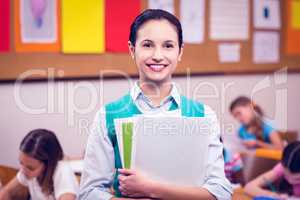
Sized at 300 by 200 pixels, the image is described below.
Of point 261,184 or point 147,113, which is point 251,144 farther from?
point 147,113

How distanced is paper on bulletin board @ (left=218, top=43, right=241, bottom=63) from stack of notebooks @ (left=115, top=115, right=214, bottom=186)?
576 millimetres

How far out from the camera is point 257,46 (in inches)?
70.9

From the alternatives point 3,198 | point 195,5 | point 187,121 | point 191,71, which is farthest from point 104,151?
point 195,5

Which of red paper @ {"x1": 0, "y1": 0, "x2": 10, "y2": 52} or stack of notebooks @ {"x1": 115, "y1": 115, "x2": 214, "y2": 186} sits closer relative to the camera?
stack of notebooks @ {"x1": 115, "y1": 115, "x2": 214, "y2": 186}

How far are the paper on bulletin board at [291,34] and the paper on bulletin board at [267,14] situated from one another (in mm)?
45

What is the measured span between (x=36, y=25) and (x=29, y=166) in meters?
0.39

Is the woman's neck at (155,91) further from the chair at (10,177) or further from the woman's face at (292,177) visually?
the woman's face at (292,177)

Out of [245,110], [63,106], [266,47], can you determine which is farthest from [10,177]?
[266,47]

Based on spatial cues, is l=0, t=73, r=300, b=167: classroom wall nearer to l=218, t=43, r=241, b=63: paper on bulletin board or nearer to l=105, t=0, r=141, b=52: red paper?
l=105, t=0, r=141, b=52: red paper

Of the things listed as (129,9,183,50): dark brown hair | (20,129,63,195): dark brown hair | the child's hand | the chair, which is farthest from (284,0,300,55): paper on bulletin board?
the chair

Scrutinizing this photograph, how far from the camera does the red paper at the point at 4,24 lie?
4.38ft

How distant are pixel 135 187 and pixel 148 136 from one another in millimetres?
126

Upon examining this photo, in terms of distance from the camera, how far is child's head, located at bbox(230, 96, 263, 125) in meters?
1.59

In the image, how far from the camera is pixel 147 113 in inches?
47.3
